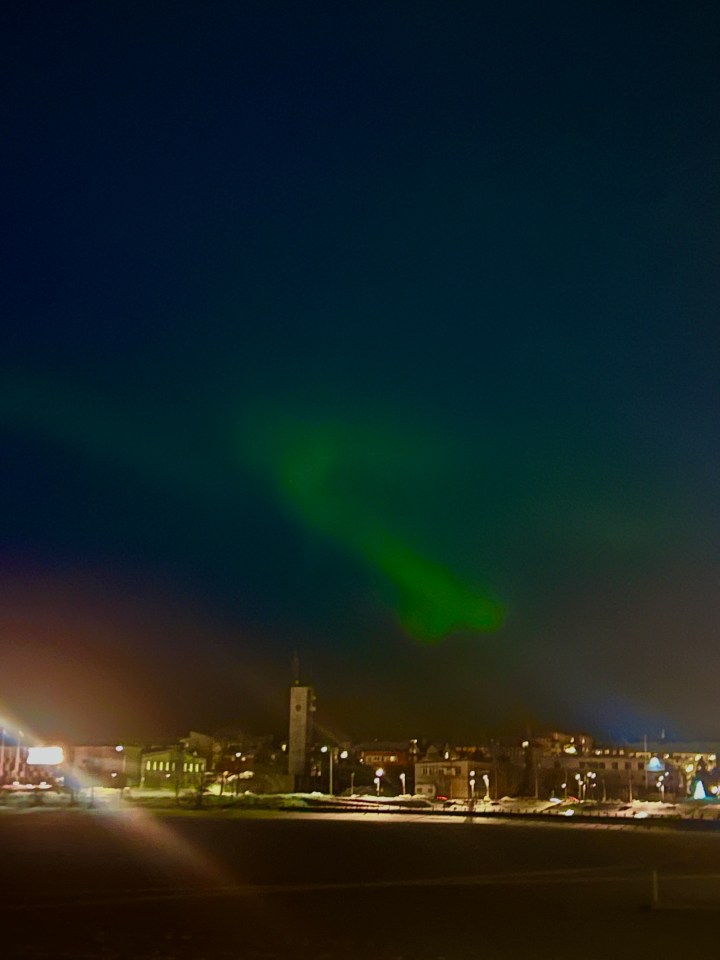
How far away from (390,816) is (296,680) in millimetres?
56185

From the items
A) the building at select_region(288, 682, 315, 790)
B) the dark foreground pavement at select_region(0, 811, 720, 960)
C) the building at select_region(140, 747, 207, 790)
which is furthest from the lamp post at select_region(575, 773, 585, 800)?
the dark foreground pavement at select_region(0, 811, 720, 960)

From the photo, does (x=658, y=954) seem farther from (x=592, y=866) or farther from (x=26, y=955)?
(x=592, y=866)

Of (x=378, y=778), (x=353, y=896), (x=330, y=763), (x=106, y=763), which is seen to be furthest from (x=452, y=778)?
(x=353, y=896)

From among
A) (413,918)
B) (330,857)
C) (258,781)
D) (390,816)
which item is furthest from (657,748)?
(413,918)

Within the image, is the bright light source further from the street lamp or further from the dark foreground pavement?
the dark foreground pavement

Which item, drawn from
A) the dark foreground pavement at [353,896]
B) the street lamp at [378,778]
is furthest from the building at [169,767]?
the dark foreground pavement at [353,896]

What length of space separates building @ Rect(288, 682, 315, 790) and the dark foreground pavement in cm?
6200

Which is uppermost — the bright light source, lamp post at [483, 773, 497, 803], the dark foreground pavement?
the bright light source

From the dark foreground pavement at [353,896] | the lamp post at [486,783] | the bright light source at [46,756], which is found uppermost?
the bright light source at [46,756]

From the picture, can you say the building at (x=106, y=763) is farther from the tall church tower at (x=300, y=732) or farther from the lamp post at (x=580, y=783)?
the lamp post at (x=580, y=783)

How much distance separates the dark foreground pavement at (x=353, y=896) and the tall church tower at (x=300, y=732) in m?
62.1

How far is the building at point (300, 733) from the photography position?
10356cm

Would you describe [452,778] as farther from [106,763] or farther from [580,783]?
[106,763]

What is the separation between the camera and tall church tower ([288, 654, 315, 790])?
340ft
